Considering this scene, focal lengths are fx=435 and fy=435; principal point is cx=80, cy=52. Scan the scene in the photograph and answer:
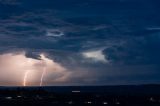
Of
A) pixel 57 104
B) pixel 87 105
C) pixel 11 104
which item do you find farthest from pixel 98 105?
pixel 11 104

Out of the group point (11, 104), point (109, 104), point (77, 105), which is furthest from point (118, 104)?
point (11, 104)

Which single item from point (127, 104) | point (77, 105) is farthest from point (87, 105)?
point (127, 104)

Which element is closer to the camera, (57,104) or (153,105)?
(153,105)

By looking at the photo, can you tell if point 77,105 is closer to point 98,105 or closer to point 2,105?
point 98,105

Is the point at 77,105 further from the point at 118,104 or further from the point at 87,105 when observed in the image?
the point at 118,104

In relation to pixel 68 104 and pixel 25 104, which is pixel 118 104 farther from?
pixel 25 104

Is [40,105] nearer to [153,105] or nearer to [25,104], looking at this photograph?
[25,104]
